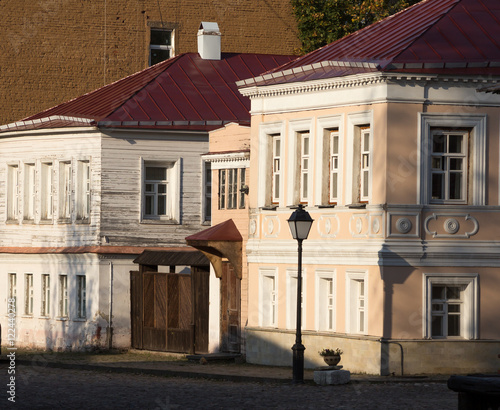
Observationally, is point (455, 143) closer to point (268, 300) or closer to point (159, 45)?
point (268, 300)

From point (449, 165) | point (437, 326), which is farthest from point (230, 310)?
point (449, 165)

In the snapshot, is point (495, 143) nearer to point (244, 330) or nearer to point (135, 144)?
point (244, 330)

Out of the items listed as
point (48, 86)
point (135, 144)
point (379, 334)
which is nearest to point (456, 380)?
point (379, 334)

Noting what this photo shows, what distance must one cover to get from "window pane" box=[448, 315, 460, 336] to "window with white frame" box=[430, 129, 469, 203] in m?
2.33

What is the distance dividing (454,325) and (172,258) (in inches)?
401

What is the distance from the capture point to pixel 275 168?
31.2 metres

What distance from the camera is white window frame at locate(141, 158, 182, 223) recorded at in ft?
127

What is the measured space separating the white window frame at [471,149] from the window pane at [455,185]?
9.2 inches

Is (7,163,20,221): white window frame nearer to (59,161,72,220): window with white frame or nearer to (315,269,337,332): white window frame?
(59,161,72,220): window with white frame

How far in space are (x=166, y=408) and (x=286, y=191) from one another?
433 inches

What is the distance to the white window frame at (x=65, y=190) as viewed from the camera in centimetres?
3941

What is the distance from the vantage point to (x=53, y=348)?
39.0 meters

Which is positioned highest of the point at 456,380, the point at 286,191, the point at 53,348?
the point at 286,191

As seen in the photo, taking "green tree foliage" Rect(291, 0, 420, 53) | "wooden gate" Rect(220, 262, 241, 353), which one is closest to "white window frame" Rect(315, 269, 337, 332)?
"wooden gate" Rect(220, 262, 241, 353)
